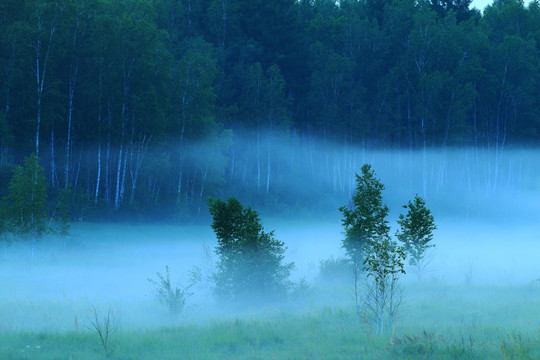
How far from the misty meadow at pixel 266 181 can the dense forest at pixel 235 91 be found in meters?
0.24

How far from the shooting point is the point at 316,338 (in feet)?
53.7

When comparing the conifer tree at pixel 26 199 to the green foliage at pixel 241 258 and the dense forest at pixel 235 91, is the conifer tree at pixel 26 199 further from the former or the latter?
the dense forest at pixel 235 91

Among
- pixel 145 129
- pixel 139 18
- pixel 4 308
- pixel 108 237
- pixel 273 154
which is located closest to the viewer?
pixel 4 308

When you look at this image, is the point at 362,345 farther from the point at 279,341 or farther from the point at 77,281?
the point at 77,281

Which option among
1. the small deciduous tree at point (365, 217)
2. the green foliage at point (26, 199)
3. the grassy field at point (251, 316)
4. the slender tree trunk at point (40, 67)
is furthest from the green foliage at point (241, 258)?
the slender tree trunk at point (40, 67)

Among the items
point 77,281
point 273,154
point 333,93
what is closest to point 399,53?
point 333,93

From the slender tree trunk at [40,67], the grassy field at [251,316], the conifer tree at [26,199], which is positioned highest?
the slender tree trunk at [40,67]

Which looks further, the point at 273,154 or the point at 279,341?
the point at 273,154

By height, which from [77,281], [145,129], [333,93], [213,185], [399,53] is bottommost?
[77,281]

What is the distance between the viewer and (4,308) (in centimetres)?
2291

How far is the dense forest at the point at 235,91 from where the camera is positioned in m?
49.5

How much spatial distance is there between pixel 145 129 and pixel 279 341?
39.6m

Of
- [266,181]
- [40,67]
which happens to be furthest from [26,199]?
[266,181]

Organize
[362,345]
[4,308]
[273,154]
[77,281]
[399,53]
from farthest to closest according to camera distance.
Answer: [399,53] < [273,154] < [77,281] < [4,308] < [362,345]
